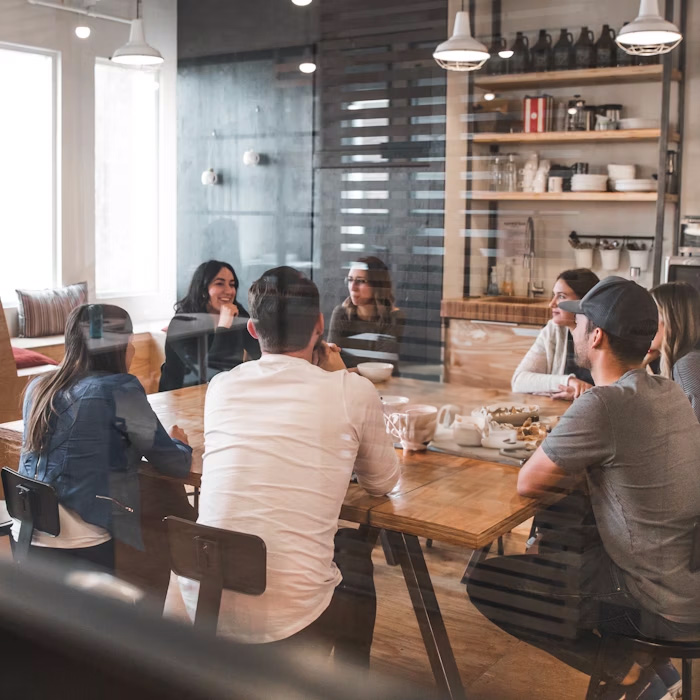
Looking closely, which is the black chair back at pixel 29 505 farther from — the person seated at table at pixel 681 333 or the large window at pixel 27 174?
the person seated at table at pixel 681 333

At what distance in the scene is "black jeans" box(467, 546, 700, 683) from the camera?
0.52 metres

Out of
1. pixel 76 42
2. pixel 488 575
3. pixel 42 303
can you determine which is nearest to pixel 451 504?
pixel 488 575

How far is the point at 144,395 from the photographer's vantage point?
2.20ft

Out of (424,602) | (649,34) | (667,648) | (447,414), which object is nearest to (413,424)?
(447,414)

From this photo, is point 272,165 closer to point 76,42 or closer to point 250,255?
point 250,255

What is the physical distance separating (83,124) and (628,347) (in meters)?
0.45

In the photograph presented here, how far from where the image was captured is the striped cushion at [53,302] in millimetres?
→ 621

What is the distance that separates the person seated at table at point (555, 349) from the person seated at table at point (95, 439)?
10.9 inches

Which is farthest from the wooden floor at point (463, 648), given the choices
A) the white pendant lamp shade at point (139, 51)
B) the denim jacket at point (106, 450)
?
the white pendant lamp shade at point (139, 51)

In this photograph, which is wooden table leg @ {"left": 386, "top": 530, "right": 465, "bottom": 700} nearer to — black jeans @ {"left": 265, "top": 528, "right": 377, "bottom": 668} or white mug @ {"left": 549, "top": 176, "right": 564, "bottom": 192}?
black jeans @ {"left": 265, "top": 528, "right": 377, "bottom": 668}

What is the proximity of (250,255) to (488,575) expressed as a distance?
27cm

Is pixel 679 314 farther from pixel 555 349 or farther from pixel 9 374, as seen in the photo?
pixel 9 374

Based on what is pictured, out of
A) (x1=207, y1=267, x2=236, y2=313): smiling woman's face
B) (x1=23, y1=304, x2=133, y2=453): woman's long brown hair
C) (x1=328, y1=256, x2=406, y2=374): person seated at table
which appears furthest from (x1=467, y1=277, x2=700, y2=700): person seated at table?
(x1=23, y1=304, x2=133, y2=453): woman's long brown hair

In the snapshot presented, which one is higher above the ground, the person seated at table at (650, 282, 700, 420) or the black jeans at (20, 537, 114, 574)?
the person seated at table at (650, 282, 700, 420)
